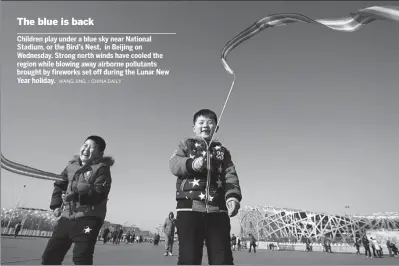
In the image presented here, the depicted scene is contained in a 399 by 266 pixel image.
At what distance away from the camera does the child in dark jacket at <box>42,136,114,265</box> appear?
1.93 meters

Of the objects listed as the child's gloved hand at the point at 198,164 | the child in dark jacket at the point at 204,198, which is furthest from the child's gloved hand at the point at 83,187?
the child's gloved hand at the point at 198,164

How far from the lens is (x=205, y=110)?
7.54ft

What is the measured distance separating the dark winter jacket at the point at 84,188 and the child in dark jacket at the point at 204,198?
22.9 inches

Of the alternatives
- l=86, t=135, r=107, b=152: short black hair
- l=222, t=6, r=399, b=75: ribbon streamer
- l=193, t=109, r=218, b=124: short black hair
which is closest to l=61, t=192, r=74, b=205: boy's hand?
l=86, t=135, r=107, b=152: short black hair

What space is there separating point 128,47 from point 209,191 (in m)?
2.54

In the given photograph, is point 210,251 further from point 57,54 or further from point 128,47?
point 57,54

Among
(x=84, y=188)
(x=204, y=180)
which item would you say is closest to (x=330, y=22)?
(x=204, y=180)

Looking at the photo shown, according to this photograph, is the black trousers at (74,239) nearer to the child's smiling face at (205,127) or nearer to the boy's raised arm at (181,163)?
the boy's raised arm at (181,163)

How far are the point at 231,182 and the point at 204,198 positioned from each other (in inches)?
9.9

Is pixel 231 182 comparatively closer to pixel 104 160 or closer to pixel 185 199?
pixel 185 199

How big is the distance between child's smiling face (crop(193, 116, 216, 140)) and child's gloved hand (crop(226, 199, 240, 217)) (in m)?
0.57

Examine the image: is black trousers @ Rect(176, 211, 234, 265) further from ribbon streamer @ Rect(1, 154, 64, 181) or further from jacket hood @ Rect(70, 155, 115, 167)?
ribbon streamer @ Rect(1, 154, 64, 181)

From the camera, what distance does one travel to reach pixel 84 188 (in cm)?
206

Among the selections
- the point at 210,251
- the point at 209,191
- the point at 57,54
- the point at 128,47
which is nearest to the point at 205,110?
the point at 209,191
